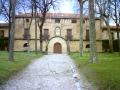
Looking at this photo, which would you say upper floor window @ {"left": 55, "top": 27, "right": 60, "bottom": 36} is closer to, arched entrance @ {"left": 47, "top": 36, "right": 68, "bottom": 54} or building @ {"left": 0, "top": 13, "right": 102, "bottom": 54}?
building @ {"left": 0, "top": 13, "right": 102, "bottom": 54}

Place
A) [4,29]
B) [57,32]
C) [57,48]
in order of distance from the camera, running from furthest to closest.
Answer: [4,29], [57,32], [57,48]

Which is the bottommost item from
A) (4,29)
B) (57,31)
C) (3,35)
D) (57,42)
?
(57,42)

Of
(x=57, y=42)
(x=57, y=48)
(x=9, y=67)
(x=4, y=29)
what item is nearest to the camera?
(x=9, y=67)

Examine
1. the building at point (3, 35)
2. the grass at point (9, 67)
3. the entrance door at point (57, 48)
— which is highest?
the building at point (3, 35)

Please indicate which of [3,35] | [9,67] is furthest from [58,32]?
[9,67]

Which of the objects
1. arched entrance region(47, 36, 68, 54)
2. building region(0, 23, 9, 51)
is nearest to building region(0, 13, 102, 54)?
arched entrance region(47, 36, 68, 54)

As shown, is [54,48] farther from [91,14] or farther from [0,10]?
[91,14]

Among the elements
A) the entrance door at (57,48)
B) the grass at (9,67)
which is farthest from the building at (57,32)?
the grass at (9,67)

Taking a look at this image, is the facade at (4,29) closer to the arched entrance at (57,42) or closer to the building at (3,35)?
the building at (3,35)

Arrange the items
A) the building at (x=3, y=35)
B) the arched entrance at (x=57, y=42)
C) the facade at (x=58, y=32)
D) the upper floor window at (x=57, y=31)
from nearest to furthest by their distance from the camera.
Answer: the arched entrance at (x=57, y=42) → the building at (x=3, y=35) → the facade at (x=58, y=32) → the upper floor window at (x=57, y=31)

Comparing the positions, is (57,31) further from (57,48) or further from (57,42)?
(57,48)

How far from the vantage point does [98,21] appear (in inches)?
2061

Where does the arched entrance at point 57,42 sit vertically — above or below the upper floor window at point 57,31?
below

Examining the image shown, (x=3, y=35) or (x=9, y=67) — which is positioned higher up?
(x=3, y=35)
